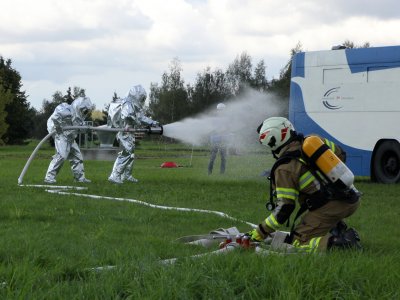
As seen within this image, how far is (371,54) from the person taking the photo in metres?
16.2

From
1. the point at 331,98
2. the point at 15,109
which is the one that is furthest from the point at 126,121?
the point at 15,109

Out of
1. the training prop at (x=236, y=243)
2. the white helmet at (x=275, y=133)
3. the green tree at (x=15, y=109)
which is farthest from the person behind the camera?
the green tree at (x=15, y=109)

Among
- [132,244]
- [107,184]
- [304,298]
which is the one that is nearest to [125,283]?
[304,298]

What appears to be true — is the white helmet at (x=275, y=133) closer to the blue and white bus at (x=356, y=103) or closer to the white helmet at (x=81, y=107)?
the white helmet at (x=81, y=107)

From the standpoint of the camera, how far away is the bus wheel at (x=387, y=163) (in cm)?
1580

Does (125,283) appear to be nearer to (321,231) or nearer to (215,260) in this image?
(215,260)

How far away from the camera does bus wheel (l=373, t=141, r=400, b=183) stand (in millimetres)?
15797

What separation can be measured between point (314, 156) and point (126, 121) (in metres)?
9.37

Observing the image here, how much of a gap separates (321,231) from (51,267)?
109 inches

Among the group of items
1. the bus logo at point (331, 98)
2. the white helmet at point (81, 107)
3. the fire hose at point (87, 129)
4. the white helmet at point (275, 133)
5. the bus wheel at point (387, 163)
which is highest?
the bus logo at point (331, 98)

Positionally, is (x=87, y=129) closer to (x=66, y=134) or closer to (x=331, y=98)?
(x=66, y=134)

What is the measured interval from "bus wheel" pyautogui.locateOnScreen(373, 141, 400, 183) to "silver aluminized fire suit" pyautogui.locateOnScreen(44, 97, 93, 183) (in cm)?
716

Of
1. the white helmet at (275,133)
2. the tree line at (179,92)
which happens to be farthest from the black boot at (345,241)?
the tree line at (179,92)

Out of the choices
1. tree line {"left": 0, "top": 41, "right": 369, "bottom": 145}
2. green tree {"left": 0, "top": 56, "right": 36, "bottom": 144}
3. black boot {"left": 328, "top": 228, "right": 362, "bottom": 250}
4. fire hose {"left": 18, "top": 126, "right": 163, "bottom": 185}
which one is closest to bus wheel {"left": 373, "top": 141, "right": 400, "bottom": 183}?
fire hose {"left": 18, "top": 126, "right": 163, "bottom": 185}
